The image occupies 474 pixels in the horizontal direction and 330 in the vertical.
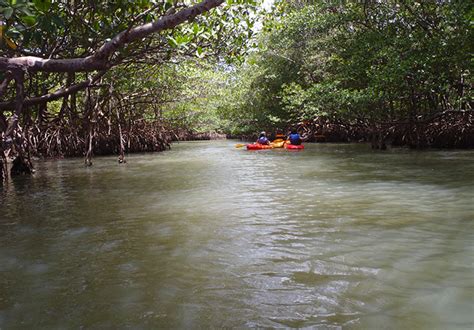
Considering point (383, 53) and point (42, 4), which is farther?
point (383, 53)

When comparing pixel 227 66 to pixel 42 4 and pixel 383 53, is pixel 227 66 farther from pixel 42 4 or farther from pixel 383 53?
pixel 42 4

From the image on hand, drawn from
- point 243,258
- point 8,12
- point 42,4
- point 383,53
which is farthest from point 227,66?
point 243,258

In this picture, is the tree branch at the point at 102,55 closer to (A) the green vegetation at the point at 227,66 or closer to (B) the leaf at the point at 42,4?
(A) the green vegetation at the point at 227,66

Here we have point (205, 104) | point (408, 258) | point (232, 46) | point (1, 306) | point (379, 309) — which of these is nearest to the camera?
point (379, 309)

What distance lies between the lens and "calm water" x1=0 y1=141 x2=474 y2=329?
84.6 inches

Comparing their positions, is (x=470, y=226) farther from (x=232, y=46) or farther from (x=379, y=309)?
(x=232, y=46)

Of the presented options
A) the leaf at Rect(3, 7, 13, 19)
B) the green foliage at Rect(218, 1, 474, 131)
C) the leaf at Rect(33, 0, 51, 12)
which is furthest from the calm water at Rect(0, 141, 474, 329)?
the green foliage at Rect(218, 1, 474, 131)

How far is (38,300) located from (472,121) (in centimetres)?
1219

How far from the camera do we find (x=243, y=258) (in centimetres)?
304

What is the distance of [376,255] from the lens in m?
2.98

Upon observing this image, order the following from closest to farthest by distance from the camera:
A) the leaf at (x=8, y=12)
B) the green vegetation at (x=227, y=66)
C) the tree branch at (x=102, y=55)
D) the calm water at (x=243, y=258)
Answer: the calm water at (x=243, y=258) → the leaf at (x=8, y=12) → the tree branch at (x=102, y=55) → the green vegetation at (x=227, y=66)

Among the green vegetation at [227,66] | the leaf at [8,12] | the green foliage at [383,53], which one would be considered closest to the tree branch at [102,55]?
the green vegetation at [227,66]

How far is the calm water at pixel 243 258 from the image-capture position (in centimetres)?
215

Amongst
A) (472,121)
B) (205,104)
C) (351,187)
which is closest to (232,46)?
(351,187)
